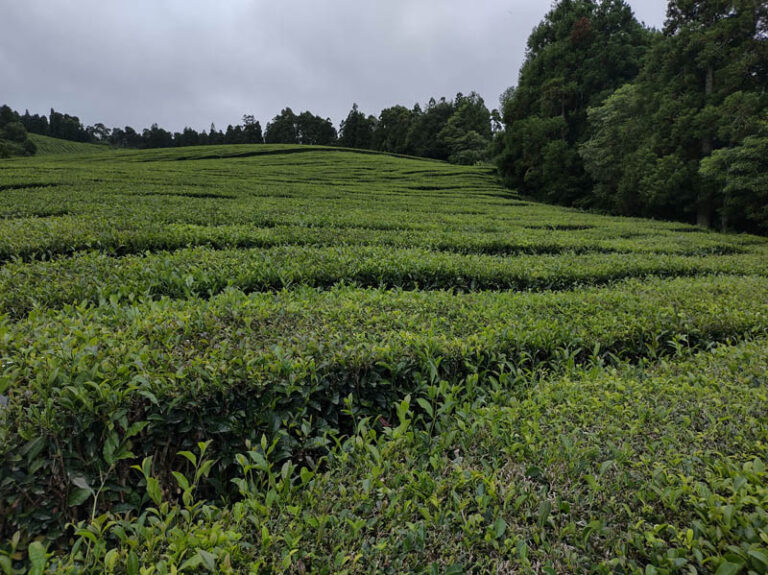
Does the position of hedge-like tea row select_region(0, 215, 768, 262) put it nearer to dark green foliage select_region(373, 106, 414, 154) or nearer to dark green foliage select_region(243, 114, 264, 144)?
dark green foliage select_region(373, 106, 414, 154)

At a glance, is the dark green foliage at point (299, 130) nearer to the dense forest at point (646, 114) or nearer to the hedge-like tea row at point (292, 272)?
the dense forest at point (646, 114)

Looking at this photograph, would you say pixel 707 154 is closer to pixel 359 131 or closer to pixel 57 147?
pixel 359 131

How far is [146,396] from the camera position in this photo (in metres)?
2.45

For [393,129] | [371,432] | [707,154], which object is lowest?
[371,432]

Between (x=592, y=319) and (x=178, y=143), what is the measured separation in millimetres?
116511

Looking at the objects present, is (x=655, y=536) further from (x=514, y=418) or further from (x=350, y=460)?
(x=350, y=460)

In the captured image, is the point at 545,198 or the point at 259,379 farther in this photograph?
the point at 545,198

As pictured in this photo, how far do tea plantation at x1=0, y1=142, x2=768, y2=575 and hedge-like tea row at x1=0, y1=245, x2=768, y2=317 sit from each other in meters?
0.07

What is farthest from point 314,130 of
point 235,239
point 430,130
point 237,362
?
point 237,362

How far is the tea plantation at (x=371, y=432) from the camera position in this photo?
5.80 ft

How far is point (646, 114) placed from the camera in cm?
2309

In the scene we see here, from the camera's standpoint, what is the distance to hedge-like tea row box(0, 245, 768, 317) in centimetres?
462

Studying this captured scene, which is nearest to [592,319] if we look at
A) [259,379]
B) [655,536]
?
[655,536]

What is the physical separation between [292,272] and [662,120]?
79.8ft
